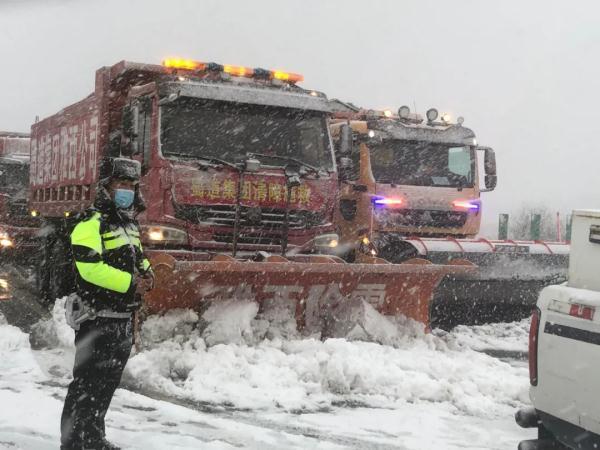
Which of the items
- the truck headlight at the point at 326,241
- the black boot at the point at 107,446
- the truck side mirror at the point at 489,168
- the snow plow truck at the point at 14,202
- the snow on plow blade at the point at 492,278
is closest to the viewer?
the black boot at the point at 107,446

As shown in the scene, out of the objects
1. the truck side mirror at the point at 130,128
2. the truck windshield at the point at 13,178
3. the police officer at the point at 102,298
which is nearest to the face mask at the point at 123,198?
the police officer at the point at 102,298

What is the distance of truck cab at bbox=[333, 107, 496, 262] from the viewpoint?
37.7 ft

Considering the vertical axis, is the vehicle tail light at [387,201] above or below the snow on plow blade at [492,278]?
above

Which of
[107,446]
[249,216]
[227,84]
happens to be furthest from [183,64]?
[107,446]

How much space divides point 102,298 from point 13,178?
10993 millimetres

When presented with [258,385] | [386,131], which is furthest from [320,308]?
[386,131]

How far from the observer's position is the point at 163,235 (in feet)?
→ 26.8

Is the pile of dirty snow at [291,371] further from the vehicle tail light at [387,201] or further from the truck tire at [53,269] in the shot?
the vehicle tail light at [387,201]

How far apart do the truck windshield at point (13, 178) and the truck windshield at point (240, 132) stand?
22.8 ft

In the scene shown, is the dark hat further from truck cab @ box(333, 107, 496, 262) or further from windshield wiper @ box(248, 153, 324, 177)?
truck cab @ box(333, 107, 496, 262)

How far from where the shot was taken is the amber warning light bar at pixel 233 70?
348 inches

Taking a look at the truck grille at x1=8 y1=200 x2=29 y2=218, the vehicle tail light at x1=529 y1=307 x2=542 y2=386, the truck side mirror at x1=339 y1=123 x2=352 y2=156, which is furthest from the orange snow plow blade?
the truck grille at x1=8 y1=200 x2=29 y2=218

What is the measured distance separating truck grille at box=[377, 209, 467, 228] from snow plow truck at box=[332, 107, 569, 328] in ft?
0.05

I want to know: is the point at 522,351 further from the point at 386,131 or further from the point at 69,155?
the point at 69,155
